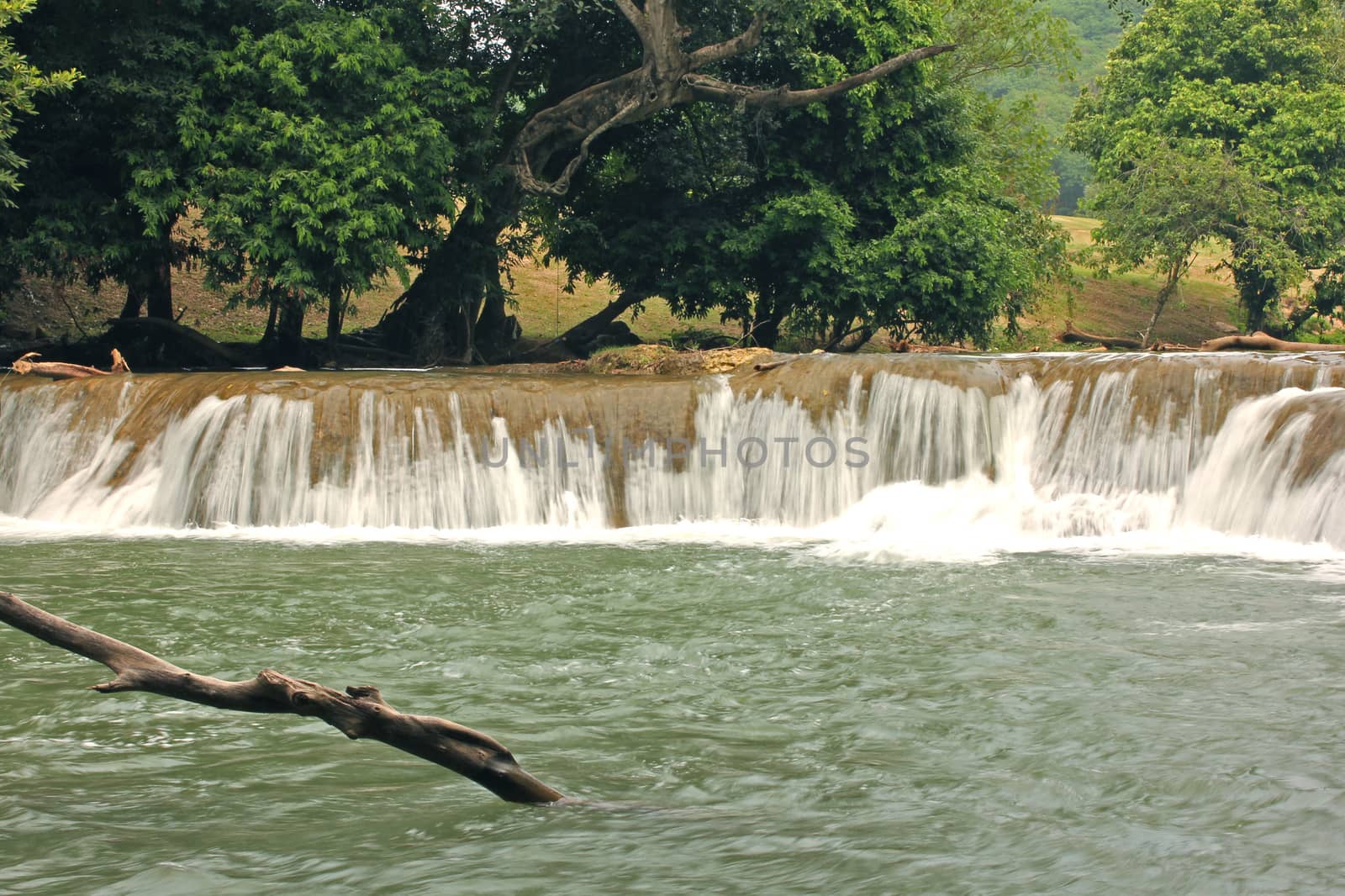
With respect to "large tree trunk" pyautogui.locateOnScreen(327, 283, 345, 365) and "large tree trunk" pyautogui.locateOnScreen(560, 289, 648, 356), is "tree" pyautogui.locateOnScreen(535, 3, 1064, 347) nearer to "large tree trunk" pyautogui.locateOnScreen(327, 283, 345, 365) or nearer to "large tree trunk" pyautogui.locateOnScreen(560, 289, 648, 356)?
"large tree trunk" pyautogui.locateOnScreen(560, 289, 648, 356)

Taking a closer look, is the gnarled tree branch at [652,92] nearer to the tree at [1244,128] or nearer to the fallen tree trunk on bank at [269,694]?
the tree at [1244,128]

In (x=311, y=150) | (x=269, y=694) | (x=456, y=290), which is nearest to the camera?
(x=269, y=694)

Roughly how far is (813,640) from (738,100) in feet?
49.1

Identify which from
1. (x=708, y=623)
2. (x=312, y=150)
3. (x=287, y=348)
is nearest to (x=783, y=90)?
(x=312, y=150)

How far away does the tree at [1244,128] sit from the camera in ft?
99.9

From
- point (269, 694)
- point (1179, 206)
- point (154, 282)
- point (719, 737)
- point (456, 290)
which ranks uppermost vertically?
point (1179, 206)

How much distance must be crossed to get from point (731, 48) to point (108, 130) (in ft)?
30.7

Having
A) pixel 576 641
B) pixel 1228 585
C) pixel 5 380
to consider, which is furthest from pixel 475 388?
pixel 1228 585

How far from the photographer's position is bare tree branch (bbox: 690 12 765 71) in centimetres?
2100

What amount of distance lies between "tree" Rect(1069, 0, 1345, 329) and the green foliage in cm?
1810

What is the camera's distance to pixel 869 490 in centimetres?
1527

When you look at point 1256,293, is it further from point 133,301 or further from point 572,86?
point 133,301

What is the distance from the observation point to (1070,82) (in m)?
78.5

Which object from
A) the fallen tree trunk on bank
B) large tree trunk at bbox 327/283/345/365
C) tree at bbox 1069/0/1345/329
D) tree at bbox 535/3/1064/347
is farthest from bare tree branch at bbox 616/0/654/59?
the fallen tree trunk on bank
